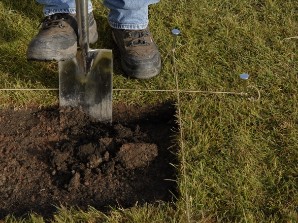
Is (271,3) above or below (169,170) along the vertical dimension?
above

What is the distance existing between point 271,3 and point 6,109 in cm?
177

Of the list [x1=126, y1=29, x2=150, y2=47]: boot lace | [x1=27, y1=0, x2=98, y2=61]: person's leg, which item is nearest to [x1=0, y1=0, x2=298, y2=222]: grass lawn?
[x1=126, y1=29, x2=150, y2=47]: boot lace

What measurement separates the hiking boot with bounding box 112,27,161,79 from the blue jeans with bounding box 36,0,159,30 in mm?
37

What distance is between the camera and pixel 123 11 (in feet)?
7.48

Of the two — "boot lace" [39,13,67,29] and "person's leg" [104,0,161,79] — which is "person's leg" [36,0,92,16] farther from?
"person's leg" [104,0,161,79]

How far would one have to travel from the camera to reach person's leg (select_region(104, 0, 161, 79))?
2.21m

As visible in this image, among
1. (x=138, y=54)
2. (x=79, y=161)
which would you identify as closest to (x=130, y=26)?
(x=138, y=54)

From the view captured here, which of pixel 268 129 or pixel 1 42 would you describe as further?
pixel 1 42

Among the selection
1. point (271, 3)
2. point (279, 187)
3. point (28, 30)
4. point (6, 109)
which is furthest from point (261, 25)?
point (6, 109)

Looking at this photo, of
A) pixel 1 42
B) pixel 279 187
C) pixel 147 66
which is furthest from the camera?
pixel 1 42

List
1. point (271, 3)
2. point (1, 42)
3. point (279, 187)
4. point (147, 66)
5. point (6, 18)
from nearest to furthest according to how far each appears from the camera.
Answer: point (279, 187), point (147, 66), point (1, 42), point (6, 18), point (271, 3)

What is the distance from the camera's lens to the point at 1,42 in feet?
7.91

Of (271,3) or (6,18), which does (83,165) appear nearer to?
(6,18)

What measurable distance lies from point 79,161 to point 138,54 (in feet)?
2.25
